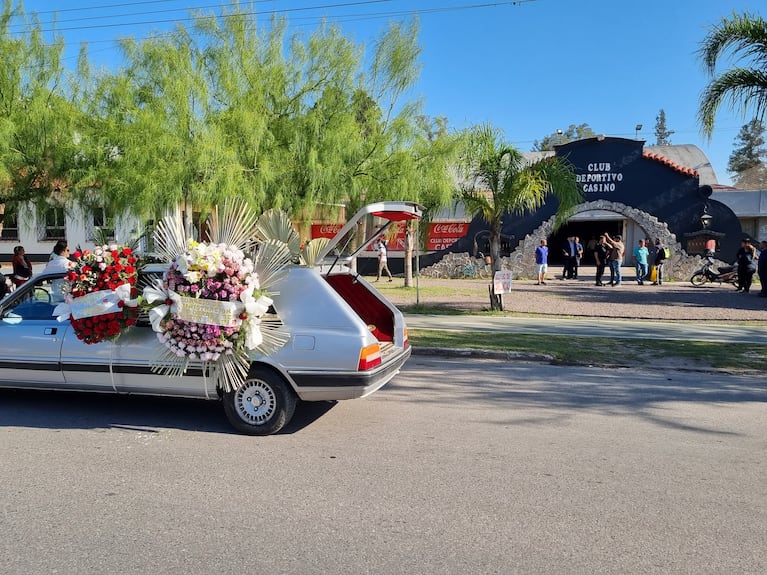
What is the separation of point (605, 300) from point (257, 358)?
1376cm

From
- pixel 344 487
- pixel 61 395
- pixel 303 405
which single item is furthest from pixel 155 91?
pixel 344 487

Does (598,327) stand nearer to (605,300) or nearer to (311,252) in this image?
(605,300)

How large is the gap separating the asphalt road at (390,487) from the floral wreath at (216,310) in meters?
0.69

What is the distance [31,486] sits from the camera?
14.1 feet

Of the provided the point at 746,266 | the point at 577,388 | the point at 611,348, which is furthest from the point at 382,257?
the point at 577,388

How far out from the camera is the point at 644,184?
2470 cm

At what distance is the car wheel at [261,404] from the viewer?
535 centimetres

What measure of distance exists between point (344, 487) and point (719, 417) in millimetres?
4207

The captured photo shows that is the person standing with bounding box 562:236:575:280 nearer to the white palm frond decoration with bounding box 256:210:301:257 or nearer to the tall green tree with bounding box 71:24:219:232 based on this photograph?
the tall green tree with bounding box 71:24:219:232

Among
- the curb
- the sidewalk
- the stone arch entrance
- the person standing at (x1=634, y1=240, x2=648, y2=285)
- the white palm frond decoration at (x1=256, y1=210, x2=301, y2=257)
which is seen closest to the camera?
the white palm frond decoration at (x1=256, y1=210, x2=301, y2=257)

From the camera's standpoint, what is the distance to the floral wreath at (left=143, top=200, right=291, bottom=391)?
502cm

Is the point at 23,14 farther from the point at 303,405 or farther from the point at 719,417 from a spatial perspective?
the point at 719,417

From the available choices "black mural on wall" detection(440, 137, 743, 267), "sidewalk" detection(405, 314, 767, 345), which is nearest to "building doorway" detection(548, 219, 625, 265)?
"black mural on wall" detection(440, 137, 743, 267)

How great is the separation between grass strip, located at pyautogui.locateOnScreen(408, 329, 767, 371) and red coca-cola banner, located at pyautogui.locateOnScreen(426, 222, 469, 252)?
1637 cm
